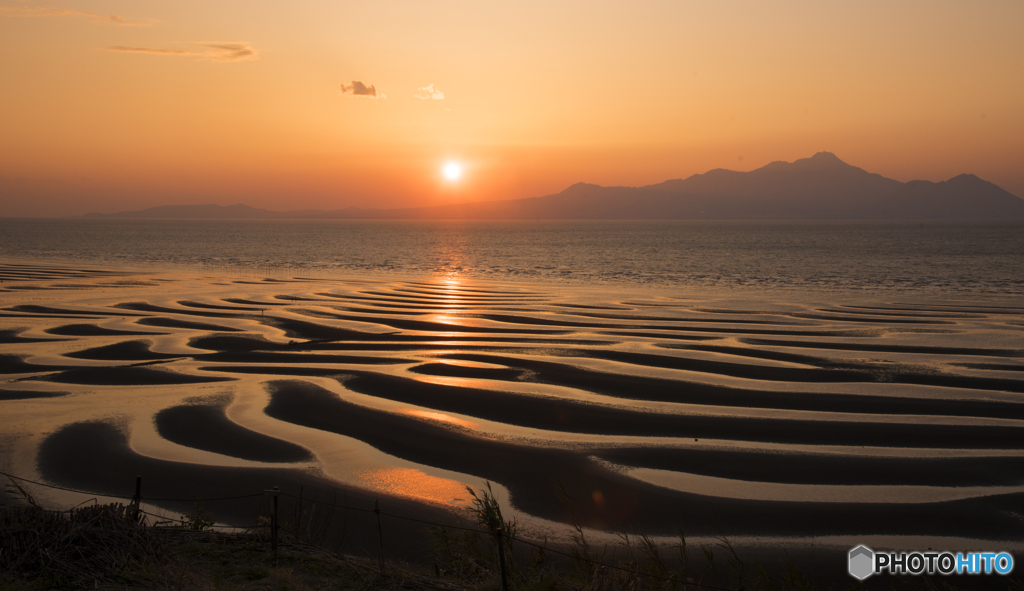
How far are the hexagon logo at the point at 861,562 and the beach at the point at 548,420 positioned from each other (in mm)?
227

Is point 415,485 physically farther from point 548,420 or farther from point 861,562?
point 861,562

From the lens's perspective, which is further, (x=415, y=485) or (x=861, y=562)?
(x=415, y=485)

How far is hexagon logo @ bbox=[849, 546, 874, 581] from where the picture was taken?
7.88 m

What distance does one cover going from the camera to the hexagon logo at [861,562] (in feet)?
25.9

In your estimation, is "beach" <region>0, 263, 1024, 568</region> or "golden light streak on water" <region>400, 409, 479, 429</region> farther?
"golden light streak on water" <region>400, 409, 479, 429</region>

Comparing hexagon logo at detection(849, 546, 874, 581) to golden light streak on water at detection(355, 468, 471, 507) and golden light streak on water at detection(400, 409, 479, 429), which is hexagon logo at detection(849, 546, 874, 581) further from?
golden light streak on water at detection(400, 409, 479, 429)

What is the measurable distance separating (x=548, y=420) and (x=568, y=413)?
659 mm

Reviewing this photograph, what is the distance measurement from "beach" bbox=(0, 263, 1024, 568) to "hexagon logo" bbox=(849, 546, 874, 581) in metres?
0.23

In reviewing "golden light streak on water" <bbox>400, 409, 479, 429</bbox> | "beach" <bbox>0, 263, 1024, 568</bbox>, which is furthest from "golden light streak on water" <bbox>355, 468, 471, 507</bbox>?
"golden light streak on water" <bbox>400, 409, 479, 429</bbox>
